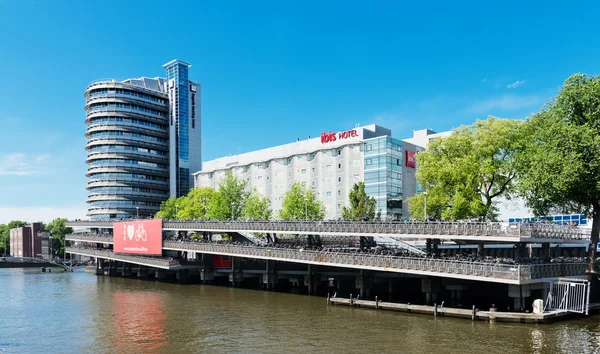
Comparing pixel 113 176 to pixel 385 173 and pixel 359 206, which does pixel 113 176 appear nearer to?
pixel 385 173

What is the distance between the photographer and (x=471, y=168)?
57.0m

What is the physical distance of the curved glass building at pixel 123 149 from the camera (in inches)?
5684

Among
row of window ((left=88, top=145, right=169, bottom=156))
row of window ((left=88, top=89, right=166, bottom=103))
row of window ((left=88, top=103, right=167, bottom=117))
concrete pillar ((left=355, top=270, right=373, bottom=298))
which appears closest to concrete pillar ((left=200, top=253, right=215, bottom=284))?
concrete pillar ((left=355, top=270, right=373, bottom=298))

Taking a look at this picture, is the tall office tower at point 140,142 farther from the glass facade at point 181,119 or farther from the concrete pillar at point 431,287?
the concrete pillar at point 431,287

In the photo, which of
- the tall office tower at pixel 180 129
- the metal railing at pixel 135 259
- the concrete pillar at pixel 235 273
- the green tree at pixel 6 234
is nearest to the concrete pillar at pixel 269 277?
the concrete pillar at pixel 235 273

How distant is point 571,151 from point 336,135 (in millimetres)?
53475

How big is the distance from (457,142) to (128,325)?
4217 centimetres

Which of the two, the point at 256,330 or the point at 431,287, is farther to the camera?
the point at 431,287

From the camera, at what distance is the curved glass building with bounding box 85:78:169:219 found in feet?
474

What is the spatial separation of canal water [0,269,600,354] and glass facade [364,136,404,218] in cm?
3312

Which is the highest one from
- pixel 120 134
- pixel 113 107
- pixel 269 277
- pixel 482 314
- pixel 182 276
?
pixel 113 107

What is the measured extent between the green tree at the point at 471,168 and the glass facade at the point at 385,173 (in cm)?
2288

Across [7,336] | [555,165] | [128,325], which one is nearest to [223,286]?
[128,325]

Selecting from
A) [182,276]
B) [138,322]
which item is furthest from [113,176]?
[138,322]
